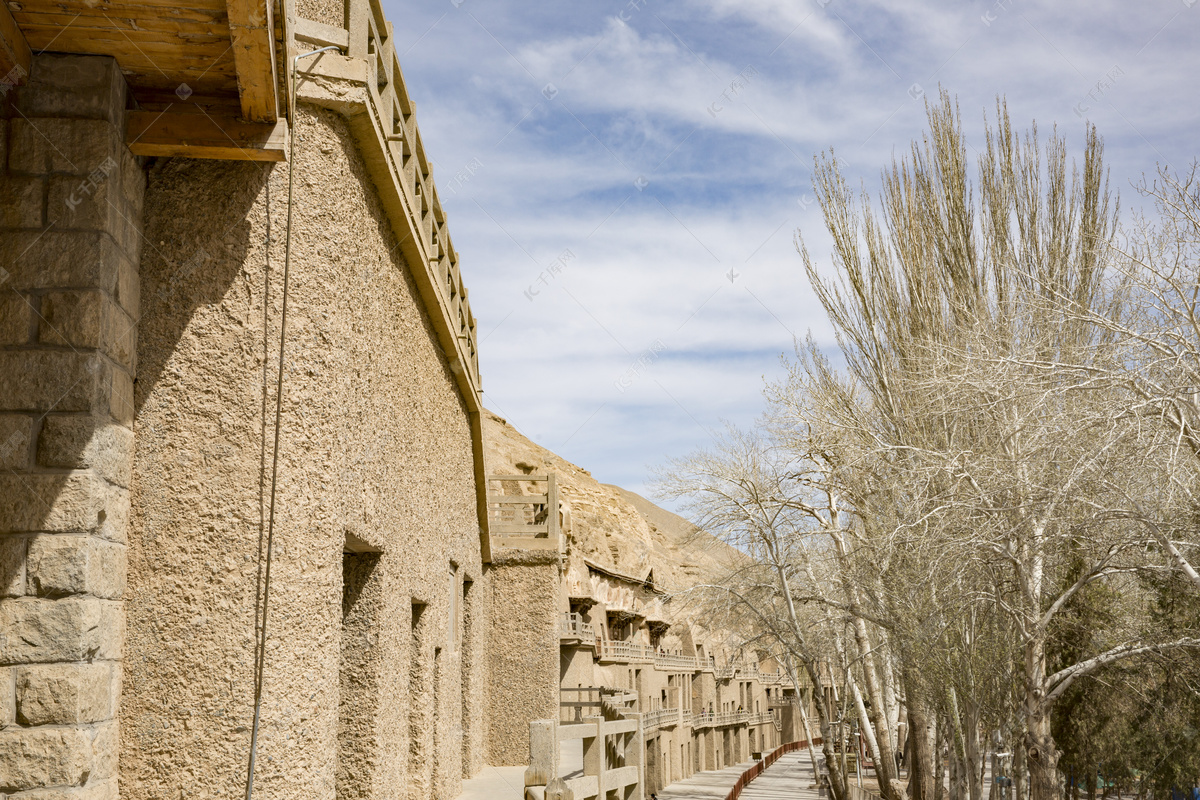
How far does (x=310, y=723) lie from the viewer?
4.74 metres

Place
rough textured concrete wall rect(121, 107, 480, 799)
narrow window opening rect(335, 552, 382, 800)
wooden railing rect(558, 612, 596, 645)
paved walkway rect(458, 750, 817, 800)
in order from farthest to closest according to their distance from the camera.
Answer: wooden railing rect(558, 612, 596, 645) < paved walkway rect(458, 750, 817, 800) < narrow window opening rect(335, 552, 382, 800) < rough textured concrete wall rect(121, 107, 480, 799)

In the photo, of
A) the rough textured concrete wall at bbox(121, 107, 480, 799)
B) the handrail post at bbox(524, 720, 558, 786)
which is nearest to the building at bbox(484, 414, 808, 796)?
the handrail post at bbox(524, 720, 558, 786)

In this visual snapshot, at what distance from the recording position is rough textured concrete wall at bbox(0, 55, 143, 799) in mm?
3910

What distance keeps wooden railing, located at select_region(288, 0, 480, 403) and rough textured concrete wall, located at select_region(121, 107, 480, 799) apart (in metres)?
0.41

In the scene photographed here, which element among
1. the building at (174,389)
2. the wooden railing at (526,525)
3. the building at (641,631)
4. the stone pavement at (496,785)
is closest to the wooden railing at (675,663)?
the building at (641,631)

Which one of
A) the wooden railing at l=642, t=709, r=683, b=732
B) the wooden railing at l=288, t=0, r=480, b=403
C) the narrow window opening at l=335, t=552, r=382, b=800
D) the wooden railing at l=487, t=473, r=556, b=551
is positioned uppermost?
the wooden railing at l=288, t=0, r=480, b=403

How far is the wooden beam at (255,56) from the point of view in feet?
12.3

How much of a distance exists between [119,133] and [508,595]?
1068cm

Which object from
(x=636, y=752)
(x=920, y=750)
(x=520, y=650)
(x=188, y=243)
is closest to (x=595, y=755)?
(x=636, y=752)

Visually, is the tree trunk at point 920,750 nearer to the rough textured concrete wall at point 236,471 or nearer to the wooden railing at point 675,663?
the rough textured concrete wall at point 236,471

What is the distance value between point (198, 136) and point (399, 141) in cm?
242

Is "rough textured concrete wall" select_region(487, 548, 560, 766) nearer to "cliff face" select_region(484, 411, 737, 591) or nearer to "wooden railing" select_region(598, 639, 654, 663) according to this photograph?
"wooden railing" select_region(598, 639, 654, 663)

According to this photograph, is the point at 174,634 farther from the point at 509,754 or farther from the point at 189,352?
the point at 509,754

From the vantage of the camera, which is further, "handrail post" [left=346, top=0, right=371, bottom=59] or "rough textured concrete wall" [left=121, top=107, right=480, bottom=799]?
"handrail post" [left=346, top=0, right=371, bottom=59]
